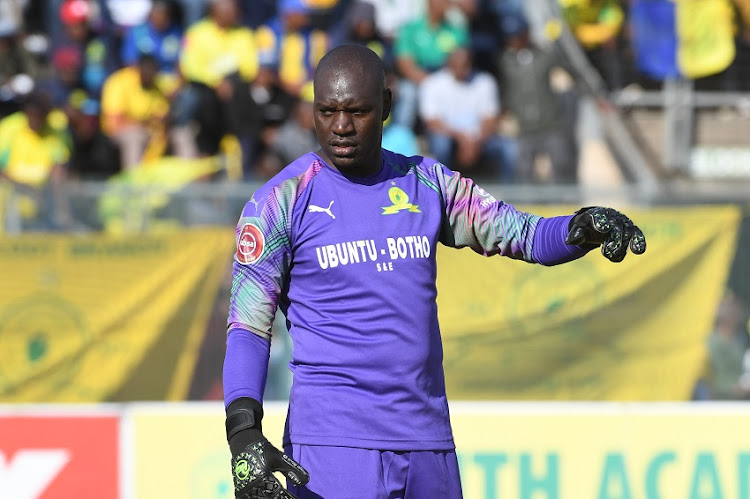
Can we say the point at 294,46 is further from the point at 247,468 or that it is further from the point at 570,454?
the point at 247,468

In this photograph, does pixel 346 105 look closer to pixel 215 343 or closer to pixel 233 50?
pixel 215 343

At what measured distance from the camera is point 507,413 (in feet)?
20.3

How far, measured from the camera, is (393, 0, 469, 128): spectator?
10.3 meters

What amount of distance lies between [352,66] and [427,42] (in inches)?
278

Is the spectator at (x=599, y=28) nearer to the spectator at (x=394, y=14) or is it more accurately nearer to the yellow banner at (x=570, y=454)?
the spectator at (x=394, y=14)

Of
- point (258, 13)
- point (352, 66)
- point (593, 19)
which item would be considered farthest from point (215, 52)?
point (352, 66)

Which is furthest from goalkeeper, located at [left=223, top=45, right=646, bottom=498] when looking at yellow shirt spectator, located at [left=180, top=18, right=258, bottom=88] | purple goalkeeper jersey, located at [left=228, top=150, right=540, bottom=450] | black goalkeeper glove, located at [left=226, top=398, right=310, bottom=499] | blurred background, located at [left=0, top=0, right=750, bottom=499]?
yellow shirt spectator, located at [left=180, top=18, right=258, bottom=88]

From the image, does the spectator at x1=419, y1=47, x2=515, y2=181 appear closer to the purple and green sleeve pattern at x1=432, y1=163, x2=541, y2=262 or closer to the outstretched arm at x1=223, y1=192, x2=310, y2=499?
the purple and green sleeve pattern at x1=432, y1=163, x2=541, y2=262

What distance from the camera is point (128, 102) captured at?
10.3 metres

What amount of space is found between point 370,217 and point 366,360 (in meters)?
0.44

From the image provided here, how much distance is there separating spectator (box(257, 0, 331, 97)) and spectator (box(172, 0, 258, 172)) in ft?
0.55

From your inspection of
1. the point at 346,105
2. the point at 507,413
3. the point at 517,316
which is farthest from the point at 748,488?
the point at 346,105

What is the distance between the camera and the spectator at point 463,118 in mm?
9836

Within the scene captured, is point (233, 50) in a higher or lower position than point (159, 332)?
higher
